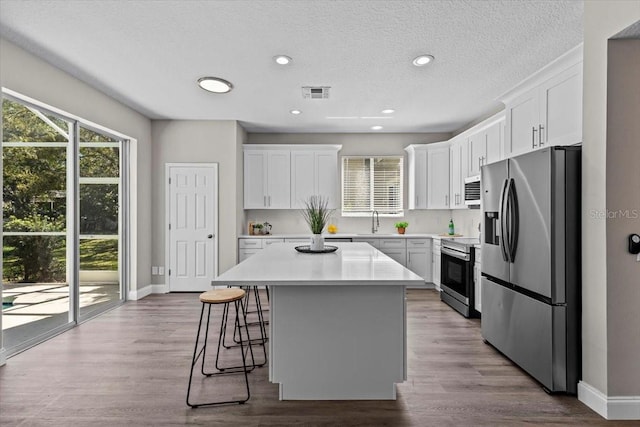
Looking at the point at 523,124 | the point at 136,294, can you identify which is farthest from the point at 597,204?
the point at 136,294

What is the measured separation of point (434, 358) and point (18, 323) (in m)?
3.88

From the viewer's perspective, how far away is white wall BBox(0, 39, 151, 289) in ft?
9.95

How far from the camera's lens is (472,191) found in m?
4.87

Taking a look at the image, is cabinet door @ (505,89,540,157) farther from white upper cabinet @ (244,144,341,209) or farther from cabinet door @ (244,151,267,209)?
cabinet door @ (244,151,267,209)

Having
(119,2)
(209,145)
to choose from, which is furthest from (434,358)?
(209,145)

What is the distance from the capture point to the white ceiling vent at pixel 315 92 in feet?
13.2

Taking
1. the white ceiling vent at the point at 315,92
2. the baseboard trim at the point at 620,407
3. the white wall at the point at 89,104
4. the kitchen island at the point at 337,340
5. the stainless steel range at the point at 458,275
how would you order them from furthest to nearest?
the stainless steel range at the point at 458,275 → the white ceiling vent at the point at 315,92 → the white wall at the point at 89,104 → the kitchen island at the point at 337,340 → the baseboard trim at the point at 620,407

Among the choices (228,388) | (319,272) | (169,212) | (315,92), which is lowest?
(228,388)

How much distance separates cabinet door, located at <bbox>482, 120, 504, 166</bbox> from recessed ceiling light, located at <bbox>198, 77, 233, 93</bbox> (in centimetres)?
314

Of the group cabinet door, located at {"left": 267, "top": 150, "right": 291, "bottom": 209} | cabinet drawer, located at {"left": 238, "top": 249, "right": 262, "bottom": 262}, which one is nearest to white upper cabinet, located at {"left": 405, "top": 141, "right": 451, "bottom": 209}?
cabinet door, located at {"left": 267, "top": 150, "right": 291, "bottom": 209}

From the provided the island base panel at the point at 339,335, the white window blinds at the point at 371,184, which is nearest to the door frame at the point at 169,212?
the white window blinds at the point at 371,184

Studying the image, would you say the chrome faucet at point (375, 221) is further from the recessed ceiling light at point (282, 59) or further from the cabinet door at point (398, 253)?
the recessed ceiling light at point (282, 59)

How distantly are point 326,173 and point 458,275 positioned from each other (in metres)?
2.66

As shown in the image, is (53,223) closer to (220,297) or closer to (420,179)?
(220,297)
